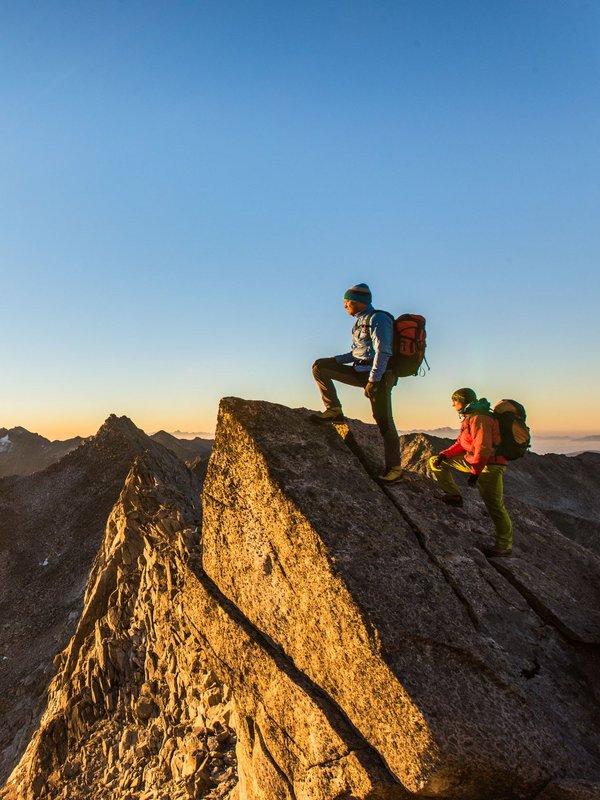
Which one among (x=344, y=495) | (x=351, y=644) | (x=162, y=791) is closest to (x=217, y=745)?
(x=162, y=791)

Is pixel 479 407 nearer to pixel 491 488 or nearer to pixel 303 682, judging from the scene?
pixel 491 488

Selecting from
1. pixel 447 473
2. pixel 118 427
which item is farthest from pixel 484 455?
pixel 118 427

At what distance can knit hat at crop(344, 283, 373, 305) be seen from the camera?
9109mm

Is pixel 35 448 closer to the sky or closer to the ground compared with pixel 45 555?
closer to the sky

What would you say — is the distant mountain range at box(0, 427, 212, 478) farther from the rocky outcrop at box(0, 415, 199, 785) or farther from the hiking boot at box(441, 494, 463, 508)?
the hiking boot at box(441, 494, 463, 508)

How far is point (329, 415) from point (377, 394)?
1.39m

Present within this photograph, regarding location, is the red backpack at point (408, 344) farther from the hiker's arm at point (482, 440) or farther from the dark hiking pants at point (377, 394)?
the hiker's arm at point (482, 440)

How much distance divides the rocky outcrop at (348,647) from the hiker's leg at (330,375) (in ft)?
2.58

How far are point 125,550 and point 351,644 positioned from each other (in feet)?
42.2

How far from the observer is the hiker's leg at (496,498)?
861 centimetres

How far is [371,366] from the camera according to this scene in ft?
30.4

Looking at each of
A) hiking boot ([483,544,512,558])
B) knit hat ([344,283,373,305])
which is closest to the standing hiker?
knit hat ([344,283,373,305])

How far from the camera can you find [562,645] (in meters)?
7.80

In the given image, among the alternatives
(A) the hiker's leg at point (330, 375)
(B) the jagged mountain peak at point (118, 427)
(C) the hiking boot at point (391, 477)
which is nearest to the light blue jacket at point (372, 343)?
(A) the hiker's leg at point (330, 375)
